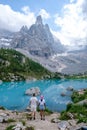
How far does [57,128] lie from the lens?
1253 inches

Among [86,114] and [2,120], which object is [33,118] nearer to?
[2,120]

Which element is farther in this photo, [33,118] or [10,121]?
[33,118]

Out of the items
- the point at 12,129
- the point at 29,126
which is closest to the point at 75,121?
the point at 29,126

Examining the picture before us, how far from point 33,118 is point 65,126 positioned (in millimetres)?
5682

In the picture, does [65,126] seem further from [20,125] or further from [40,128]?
[20,125]

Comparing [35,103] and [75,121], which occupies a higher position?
[35,103]

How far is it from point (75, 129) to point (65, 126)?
3.26 m

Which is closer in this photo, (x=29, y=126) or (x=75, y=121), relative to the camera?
(x=29, y=126)

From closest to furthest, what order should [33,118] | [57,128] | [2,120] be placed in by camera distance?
[57,128], [2,120], [33,118]

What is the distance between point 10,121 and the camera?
3438cm

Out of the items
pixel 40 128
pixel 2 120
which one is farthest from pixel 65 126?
pixel 2 120

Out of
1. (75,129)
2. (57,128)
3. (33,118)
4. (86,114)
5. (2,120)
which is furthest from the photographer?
(86,114)

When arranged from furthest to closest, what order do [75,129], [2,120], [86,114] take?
[86,114], [2,120], [75,129]

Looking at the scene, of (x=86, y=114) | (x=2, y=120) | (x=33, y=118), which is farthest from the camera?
(x=86, y=114)
